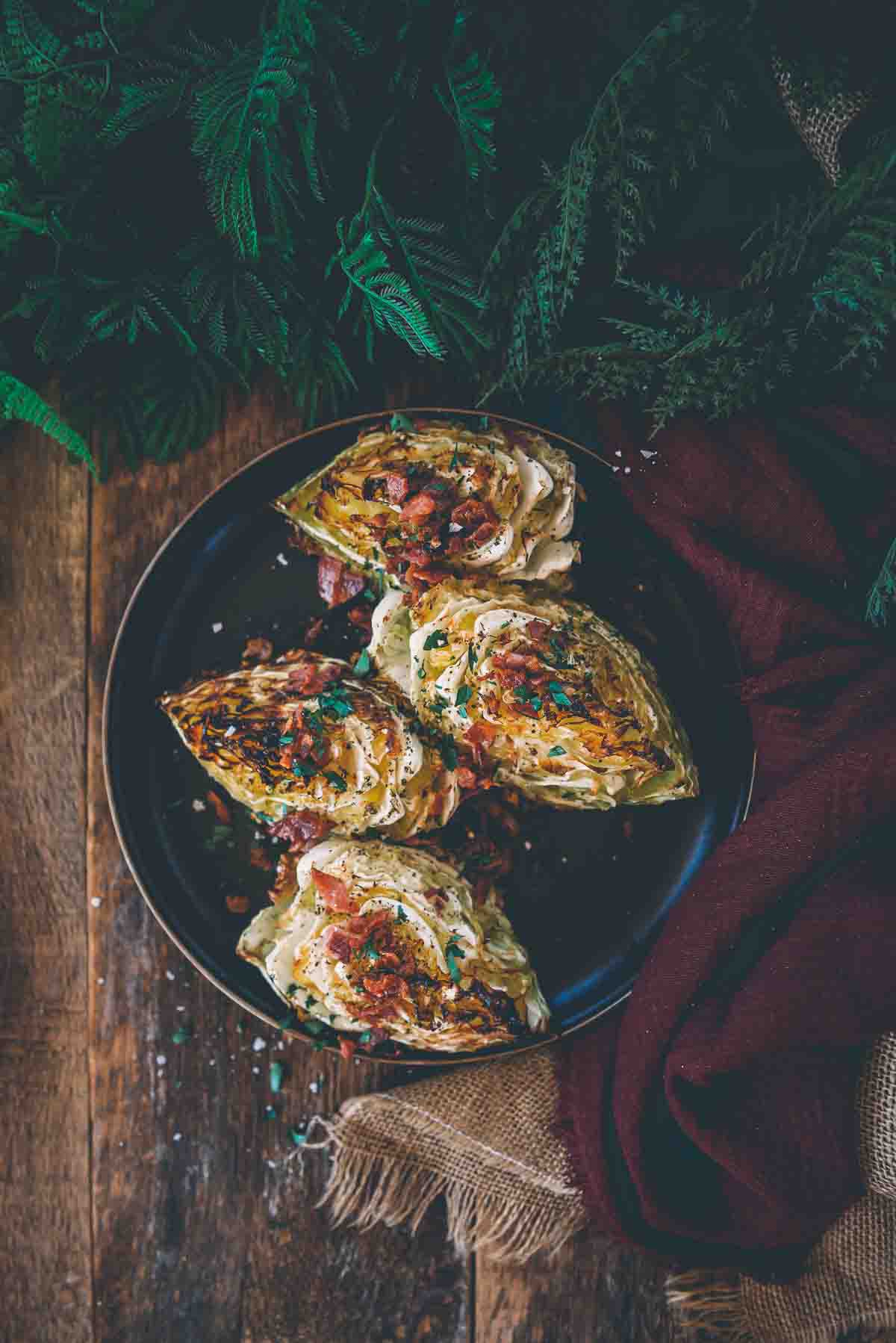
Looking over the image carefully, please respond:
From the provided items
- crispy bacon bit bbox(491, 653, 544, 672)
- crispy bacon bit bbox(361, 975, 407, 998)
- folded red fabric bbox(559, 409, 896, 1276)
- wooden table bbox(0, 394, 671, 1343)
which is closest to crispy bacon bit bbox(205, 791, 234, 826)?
wooden table bbox(0, 394, 671, 1343)

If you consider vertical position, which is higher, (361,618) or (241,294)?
(241,294)

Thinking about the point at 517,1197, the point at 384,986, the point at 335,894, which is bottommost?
the point at 517,1197

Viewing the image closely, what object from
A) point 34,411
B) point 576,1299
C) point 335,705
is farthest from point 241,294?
point 576,1299

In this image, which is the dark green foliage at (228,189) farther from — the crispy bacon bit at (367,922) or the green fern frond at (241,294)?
the crispy bacon bit at (367,922)

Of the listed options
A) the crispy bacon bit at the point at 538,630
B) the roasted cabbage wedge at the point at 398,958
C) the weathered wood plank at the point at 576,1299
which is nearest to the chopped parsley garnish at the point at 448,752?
the roasted cabbage wedge at the point at 398,958

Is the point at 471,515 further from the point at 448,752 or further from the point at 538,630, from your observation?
the point at 448,752

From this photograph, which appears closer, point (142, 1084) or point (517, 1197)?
point (517, 1197)
